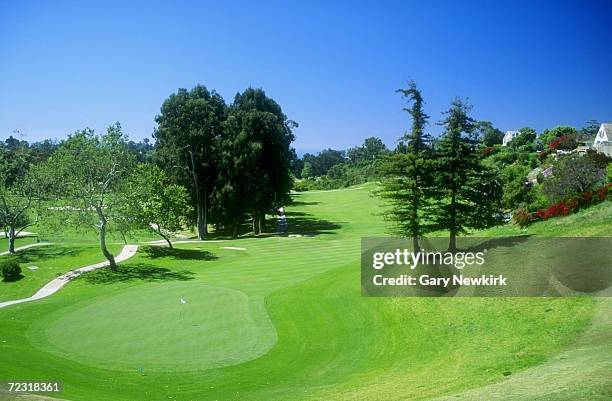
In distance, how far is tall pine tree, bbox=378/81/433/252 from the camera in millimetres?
27766

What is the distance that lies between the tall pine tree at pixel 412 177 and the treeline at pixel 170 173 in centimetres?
1924

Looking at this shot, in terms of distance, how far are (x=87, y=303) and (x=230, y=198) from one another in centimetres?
2451

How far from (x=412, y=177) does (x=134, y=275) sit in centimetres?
2016

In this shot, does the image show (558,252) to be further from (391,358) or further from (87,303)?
(87,303)

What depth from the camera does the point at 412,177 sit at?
28.1 meters

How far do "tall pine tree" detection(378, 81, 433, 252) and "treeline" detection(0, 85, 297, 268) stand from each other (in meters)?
19.2

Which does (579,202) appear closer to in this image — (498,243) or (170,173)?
(498,243)

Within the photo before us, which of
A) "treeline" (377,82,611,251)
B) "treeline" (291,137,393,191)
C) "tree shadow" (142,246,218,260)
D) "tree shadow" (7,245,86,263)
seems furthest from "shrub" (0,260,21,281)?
"treeline" (291,137,393,191)

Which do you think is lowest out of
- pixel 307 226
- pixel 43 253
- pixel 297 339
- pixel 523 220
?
pixel 297 339

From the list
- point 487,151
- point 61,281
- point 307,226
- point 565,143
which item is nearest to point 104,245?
point 61,281

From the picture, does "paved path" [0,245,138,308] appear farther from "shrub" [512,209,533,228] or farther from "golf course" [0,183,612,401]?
"shrub" [512,209,533,228]

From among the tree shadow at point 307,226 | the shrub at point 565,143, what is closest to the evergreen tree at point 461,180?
the tree shadow at point 307,226

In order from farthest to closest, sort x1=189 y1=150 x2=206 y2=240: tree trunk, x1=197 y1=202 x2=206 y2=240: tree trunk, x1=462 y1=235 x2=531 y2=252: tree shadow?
1. x1=197 y1=202 x2=206 y2=240: tree trunk
2. x1=189 y1=150 x2=206 y2=240: tree trunk
3. x1=462 y1=235 x2=531 y2=252: tree shadow

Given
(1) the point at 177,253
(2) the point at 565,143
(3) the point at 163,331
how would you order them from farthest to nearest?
(2) the point at 565,143 < (1) the point at 177,253 < (3) the point at 163,331
